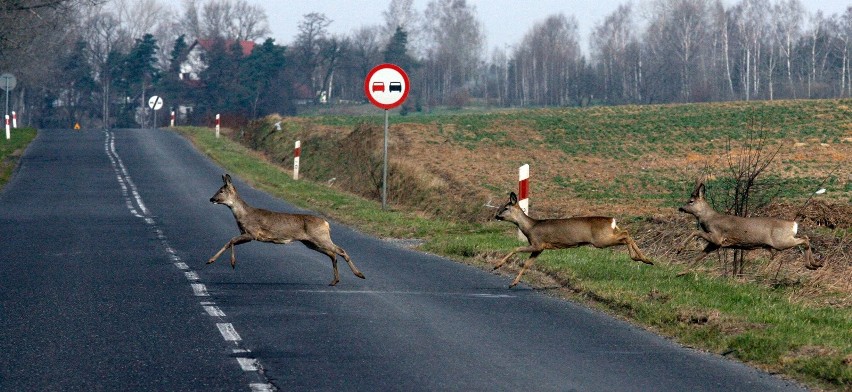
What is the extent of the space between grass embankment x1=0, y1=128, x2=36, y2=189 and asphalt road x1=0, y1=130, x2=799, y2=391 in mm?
16730

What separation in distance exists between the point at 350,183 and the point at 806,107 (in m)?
35.6

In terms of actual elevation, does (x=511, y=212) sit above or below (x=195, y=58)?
below

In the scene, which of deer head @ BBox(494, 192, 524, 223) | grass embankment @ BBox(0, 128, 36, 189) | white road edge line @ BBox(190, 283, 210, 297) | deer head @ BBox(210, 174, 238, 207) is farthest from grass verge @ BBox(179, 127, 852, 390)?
grass embankment @ BBox(0, 128, 36, 189)

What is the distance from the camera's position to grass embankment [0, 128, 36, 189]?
115 feet

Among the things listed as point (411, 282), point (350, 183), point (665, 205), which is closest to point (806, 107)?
point (350, 183)

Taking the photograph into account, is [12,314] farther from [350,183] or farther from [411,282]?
[350,183]

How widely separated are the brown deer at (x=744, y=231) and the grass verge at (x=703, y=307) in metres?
0.45

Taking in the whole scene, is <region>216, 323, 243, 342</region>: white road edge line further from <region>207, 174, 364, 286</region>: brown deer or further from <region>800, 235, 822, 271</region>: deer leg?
<region>800, 235, 822, 271</region>: deer leg

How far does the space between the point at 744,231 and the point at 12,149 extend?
36.1 metres

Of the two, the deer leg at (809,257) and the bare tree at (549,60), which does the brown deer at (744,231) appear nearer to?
the deer leg at (809,257)

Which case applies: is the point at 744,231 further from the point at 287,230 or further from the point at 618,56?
the point at 618,56

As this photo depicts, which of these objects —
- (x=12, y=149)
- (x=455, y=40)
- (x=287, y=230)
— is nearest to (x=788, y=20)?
(x=455, y=40)

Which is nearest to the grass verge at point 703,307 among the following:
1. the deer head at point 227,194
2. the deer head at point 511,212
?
the deer head at point 511,212

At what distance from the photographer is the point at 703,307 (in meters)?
11.2
